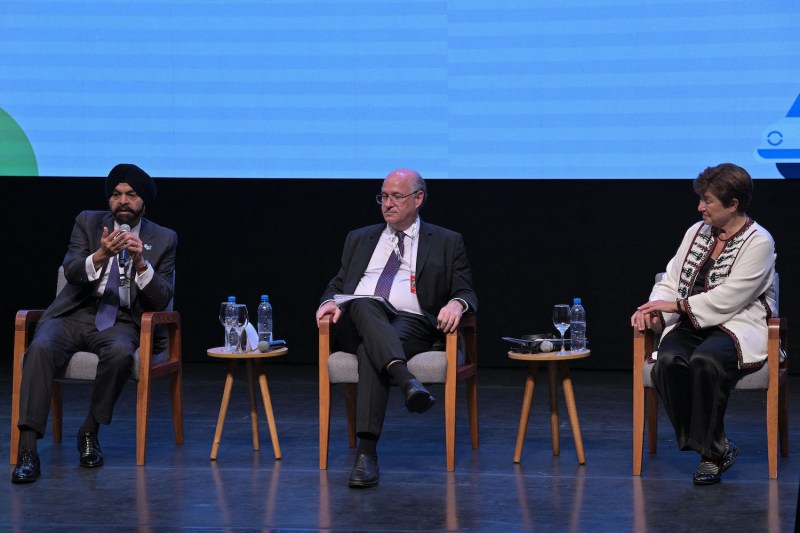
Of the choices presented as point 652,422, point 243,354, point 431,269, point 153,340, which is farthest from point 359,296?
point 652,422

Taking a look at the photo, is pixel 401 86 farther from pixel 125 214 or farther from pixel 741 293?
pixel 741 293

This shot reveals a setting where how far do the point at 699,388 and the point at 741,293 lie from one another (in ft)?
1.32

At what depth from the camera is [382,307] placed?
4.28 metres

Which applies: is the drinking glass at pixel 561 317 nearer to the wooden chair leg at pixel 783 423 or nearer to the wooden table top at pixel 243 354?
the wooden chair leg at pixel 783 423

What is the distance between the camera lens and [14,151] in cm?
655

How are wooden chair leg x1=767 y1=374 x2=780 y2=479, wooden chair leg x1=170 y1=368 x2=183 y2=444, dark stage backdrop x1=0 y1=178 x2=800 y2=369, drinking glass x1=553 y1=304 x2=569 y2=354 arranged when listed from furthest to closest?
dark stage backdrop x1=0 y1=178 x2=800 y2=369
wooden chair leg x1=170 y1=368 x2=183 y2=444
drinking glass x1=553 y1=304 x2=569 y2=354
wooden chair leg x1=767 y1=374 x2=780 y2=479

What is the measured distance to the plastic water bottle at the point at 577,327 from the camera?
439 cm

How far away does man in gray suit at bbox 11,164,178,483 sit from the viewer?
4.05 m

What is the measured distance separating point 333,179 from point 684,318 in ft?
Answer: 9.67

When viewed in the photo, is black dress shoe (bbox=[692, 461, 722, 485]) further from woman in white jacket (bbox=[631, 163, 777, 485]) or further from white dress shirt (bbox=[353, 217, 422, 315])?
white dress shirt (bbox=[353, 217, 422, 315])

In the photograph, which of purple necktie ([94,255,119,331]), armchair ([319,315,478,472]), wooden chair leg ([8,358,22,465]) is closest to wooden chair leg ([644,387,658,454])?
armchair ([319,315,478,472])

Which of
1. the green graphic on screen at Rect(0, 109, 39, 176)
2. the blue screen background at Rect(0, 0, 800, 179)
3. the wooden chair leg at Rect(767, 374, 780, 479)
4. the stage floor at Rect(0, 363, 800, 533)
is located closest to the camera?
the stage floor at Rect(0, 363, 800, 533)

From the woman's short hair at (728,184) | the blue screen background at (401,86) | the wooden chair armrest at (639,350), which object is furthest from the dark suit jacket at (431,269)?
the blue screen background at (401,86)

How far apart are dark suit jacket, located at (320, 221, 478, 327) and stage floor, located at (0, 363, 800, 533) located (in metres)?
0.62
